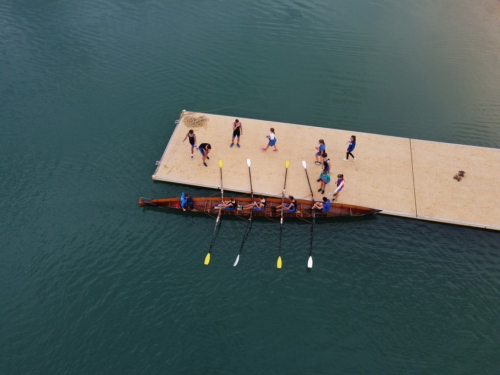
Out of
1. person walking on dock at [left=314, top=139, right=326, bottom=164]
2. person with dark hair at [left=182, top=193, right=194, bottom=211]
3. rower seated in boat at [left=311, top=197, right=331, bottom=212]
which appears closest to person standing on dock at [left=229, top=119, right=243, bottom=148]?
person walking on dock at [left=314, top=139, right=326, bottom=164]

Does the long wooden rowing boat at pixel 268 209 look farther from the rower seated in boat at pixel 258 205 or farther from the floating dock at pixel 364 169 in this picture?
the floating dock at pixel 364 169

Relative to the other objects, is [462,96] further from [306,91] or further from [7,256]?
[7,256]

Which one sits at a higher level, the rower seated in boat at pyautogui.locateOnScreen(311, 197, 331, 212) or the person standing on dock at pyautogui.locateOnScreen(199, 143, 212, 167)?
the person standing on dock at pyautogui.locateOnScreen(199, 143, 212, 167)

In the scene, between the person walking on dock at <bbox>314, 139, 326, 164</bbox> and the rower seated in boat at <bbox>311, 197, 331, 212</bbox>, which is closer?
the rower seated in boat at <bbox>311, 197, 331, 212</bbox>

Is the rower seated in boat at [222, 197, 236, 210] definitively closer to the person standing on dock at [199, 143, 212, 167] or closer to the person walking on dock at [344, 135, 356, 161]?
the person standing on dock at [199, 143, 212, 167]

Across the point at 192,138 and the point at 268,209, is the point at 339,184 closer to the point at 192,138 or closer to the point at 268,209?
the point at 268,209

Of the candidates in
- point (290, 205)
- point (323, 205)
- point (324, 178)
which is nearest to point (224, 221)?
point (290, 205)

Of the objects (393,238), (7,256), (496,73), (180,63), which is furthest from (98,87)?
(496,73)
